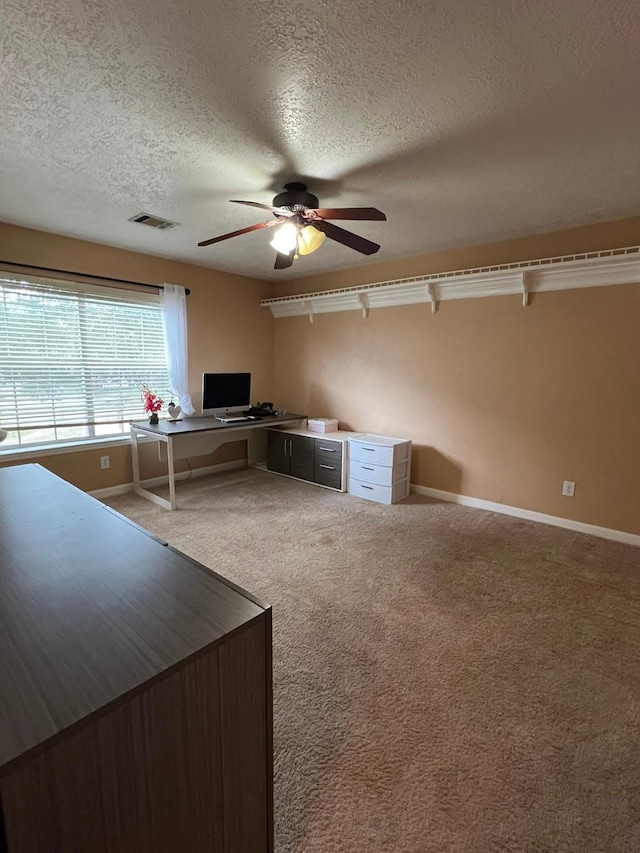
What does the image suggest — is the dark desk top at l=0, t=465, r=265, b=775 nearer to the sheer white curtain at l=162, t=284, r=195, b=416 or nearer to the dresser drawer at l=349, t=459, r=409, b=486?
the dresser drawer at l=349, t=459, r=409, b=486

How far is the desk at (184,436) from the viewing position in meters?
3.69

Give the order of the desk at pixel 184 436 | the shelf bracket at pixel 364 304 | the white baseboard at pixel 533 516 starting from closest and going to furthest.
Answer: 1. the white baseboard at pixel 533 516
2. the desk at pixel 184 436
3. the shelf bracket at pixel 364 304

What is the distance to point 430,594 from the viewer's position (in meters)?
2.42

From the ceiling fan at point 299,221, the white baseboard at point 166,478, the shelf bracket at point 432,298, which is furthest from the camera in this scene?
the white baseboard at point 166,478

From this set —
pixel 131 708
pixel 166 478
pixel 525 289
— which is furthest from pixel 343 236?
pixel 166 478

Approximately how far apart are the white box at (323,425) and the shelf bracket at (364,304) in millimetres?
1215

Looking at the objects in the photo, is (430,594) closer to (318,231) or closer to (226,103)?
(318,231)

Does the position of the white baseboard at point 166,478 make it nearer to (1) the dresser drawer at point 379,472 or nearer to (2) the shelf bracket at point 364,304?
(1) the dresser drawer at point 379,472

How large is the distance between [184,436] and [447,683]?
3.03 m

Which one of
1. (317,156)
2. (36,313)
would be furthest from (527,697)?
(36,313)

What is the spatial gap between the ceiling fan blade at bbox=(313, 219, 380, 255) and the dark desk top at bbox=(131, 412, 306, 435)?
2.14m

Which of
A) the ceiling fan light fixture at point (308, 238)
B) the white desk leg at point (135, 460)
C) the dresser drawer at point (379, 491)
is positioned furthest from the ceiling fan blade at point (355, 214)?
the white desk leg at point (135, 460)

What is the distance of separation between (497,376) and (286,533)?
7.54 feet

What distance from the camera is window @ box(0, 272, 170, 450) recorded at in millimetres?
3420
